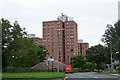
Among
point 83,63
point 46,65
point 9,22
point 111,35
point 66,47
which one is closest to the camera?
point 9,22

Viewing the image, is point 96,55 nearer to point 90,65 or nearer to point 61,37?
point 61,37

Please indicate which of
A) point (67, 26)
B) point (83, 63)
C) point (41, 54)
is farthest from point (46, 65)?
point (67, 26)

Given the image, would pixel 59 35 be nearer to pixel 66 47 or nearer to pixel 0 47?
pixel 66 47

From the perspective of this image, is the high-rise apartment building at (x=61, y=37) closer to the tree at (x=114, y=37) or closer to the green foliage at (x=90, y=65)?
the green foliage at (x=90, y=65)

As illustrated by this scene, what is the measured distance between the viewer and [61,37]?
154 meters

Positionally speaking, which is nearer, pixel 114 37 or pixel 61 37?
pixel 114 37

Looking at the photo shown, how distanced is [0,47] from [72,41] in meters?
118

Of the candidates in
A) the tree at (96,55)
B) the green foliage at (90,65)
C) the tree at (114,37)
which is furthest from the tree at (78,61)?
the tree at (114,37)

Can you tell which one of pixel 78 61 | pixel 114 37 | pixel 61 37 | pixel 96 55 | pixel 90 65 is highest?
pixel 61 37

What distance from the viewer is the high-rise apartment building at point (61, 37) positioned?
522 feet

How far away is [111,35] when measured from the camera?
8431 centimetres

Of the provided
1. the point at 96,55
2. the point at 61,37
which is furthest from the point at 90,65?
the point at 96,55

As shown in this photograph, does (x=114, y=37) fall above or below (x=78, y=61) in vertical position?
above

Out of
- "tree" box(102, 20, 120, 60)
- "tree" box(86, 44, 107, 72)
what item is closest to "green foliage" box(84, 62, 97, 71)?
"tree" box(86, 44, 107, 72)
